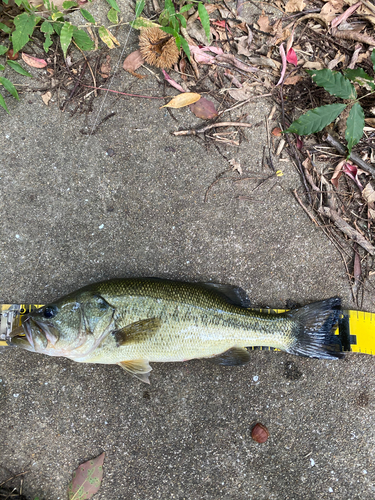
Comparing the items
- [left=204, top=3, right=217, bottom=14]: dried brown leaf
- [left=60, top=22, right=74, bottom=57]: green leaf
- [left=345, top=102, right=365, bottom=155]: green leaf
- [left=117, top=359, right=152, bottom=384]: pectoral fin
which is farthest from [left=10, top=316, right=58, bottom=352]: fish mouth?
[left=204, top=3, right=217, bottom=14]: dried brown leaf

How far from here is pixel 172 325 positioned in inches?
114

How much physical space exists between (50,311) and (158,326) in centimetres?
99

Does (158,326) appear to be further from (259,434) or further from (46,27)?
(46,27)

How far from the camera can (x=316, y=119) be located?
323cm

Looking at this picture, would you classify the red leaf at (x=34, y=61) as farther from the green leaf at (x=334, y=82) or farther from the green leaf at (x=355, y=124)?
the green leaf at (x=355, y=124)

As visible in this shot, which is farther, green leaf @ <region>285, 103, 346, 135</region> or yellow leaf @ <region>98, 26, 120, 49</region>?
yellow leaf @ <region>98, 26, 120, 49</region>

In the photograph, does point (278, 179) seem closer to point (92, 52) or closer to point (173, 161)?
point (173, 161)

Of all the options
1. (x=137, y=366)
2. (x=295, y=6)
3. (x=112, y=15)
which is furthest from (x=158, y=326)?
(x=295, y=6)

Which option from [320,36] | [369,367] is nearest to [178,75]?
[320,36]

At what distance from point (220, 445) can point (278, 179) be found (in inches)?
121

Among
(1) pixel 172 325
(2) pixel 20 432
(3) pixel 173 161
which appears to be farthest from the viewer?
(3) pixel 173 161

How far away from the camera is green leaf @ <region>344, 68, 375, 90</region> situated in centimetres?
322

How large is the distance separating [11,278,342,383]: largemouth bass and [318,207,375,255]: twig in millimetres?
1041

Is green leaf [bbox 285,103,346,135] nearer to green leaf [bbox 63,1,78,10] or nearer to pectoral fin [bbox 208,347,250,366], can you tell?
pectoral fin [bbox 208,347,250,366]
